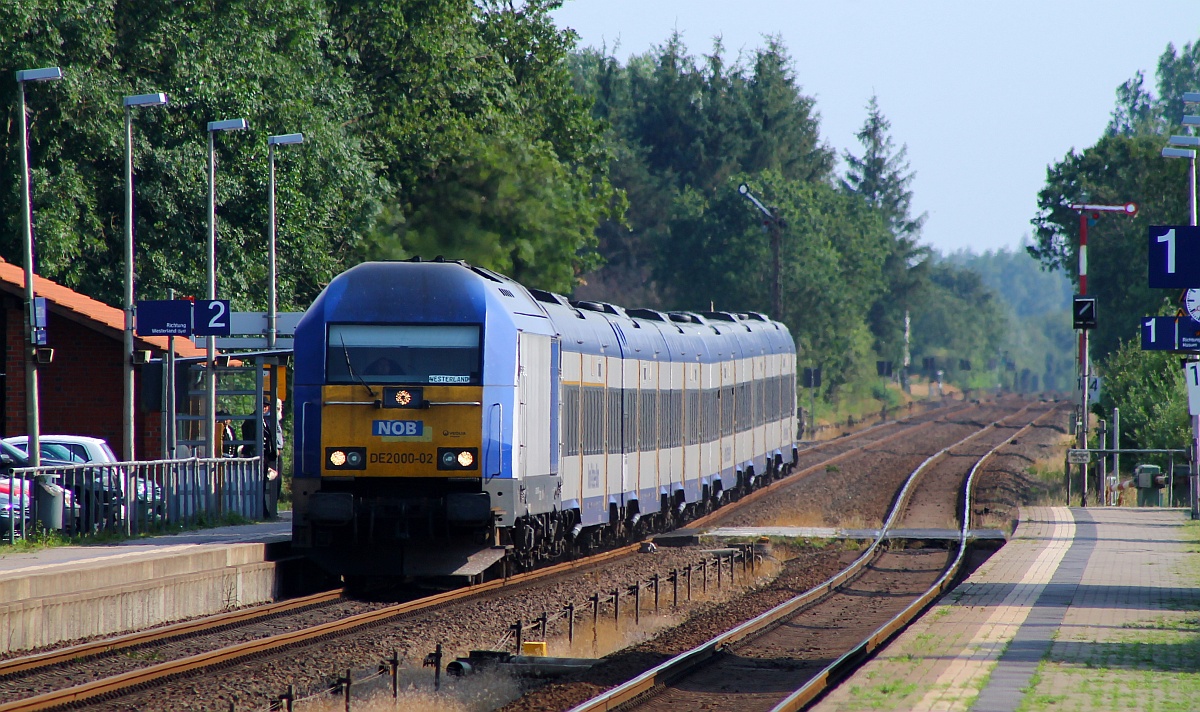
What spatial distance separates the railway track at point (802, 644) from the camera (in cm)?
1152

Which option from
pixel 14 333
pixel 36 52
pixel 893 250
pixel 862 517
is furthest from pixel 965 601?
pixel 893 250

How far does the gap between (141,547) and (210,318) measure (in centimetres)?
504

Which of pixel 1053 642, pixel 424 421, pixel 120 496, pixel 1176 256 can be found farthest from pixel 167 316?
pixel 1053 642

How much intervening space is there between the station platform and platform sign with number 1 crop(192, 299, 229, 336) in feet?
12.5

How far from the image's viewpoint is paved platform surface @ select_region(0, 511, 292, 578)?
16.0 meters

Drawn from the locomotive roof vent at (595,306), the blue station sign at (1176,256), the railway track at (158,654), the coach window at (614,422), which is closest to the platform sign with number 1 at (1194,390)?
the blue station sign at (1176,256)

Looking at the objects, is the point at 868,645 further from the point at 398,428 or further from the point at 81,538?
the point at 81,538

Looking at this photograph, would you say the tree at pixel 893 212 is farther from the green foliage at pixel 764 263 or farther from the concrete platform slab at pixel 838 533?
the concrete platform slab at pixel 838 533

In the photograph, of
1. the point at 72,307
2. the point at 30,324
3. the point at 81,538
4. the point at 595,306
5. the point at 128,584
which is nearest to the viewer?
the point at 128,584

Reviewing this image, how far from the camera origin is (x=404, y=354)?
16797 mm

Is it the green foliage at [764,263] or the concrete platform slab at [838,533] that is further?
the green foliage at [764,263]

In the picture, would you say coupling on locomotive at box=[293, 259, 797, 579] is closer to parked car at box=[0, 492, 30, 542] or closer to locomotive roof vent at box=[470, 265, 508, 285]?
locomotive roof vent at box=[470, 265, 508, 285]

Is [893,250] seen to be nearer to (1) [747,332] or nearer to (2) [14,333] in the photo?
(1) [747,332]

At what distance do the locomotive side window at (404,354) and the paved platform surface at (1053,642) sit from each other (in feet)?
18.0
